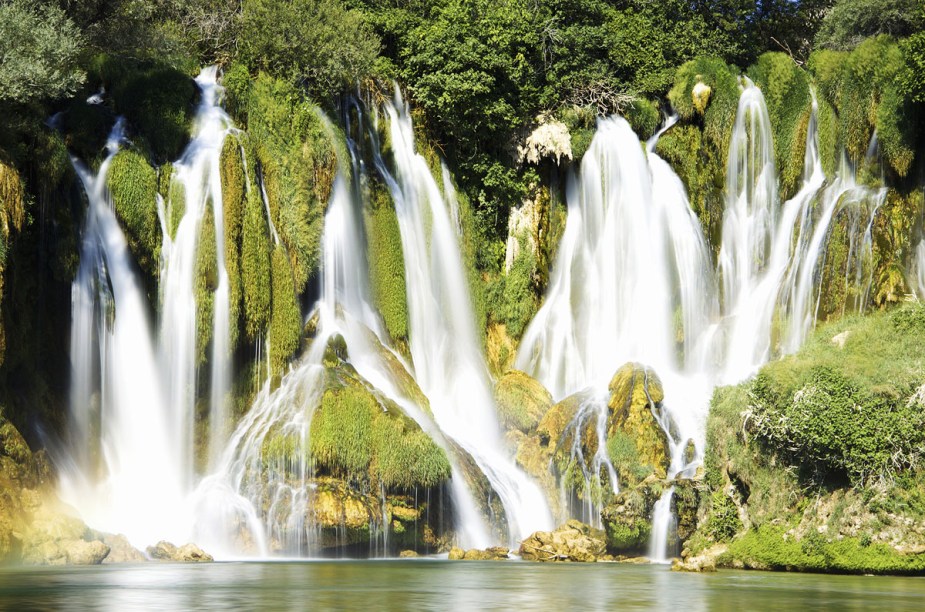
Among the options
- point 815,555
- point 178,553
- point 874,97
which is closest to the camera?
point 815,555

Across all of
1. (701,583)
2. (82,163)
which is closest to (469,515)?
(701,583)

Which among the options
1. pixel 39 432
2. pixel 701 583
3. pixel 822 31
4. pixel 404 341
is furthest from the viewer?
pixel 822 31

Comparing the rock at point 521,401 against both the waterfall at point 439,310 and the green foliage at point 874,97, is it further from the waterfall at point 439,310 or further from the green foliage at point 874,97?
the green foliage at point 874,97

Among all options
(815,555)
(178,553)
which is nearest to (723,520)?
(815,555)

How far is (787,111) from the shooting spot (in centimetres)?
4528

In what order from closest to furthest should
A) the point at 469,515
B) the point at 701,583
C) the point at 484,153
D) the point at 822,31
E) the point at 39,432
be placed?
the point at 701,583, the point at 39,432, the point at 469,515, the point at 484,153, the point at 822,31

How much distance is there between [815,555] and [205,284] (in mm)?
17267

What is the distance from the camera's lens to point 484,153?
4444 centimetres

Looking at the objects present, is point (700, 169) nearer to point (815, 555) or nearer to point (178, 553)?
point (815, 555)

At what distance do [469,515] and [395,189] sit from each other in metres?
12.8

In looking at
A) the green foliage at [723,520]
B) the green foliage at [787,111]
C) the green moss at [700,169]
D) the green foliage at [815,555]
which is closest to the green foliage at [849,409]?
the green foliage at [815,555]

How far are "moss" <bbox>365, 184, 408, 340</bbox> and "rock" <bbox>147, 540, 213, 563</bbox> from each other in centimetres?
1216

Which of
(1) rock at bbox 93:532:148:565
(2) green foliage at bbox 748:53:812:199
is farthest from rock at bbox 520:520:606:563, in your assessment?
(2) green foliage at bbox 748:53:812:199

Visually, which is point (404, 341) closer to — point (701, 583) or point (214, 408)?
point (214, 408)
